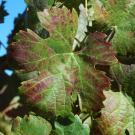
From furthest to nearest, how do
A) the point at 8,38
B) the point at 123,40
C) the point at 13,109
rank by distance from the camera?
the point at 13,109
the point at 8,38
the point at 123,40

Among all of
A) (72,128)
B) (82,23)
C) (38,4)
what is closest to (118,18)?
(82,23)

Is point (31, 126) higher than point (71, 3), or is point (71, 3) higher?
point (71, 3)

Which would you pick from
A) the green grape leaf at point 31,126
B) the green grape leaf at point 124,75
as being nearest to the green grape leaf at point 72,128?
the green grape leaf at point 31,126

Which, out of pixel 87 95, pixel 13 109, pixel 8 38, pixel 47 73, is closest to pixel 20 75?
pixel 47 73

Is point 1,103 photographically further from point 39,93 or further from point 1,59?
point 39,93

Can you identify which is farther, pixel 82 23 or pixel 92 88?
pixel 82 23

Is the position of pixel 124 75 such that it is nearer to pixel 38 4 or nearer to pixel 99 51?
pixel 99 51
